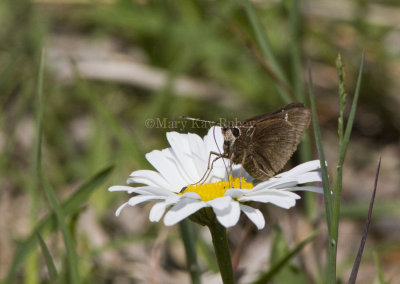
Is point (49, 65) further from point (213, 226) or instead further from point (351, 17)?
point (213, 226)

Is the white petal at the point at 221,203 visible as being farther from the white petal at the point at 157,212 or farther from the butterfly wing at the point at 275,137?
the butterfly wing at the point at 275,137

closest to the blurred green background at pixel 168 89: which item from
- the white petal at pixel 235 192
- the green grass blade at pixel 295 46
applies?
the green grass blade at pixel 295 46

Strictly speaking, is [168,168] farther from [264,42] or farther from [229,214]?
[264,42]

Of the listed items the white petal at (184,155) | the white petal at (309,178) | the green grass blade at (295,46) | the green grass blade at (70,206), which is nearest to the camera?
the white petal at (309,178)

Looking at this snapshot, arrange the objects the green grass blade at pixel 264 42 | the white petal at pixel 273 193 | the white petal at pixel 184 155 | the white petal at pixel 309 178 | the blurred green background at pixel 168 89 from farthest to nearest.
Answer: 1. the blurred green background at pixel 168 89
2. the green grass blade at pixel 264 42
3. the white petal at pixel 184 155
4. the white petal at pixel 309 178
5. the white petal at pixel 273 193

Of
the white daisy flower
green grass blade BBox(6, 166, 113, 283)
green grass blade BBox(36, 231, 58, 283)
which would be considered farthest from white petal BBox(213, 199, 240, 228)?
green grass blade BBox(6, 166, 113, 283)

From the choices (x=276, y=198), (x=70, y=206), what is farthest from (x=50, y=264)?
(x=276, y=198)
